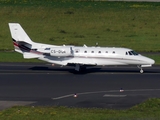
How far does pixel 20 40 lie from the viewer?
1977 inches

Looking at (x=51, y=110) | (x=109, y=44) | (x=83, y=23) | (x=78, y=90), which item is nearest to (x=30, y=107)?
(x=51, y=110)

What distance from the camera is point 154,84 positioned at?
43062 millimetres

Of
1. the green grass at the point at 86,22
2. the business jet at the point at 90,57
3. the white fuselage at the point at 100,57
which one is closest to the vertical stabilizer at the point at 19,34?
the business jet at the point at 90,57

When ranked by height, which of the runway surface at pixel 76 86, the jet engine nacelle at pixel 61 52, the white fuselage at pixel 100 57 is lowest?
the runway surface at pixel 76 86

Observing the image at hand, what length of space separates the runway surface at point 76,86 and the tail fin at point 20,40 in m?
1.96

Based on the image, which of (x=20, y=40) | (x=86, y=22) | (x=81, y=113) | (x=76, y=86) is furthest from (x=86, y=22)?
(x=81, y=113)

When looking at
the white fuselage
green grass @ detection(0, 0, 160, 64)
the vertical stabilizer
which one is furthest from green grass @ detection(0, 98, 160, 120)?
green grass @ detection(0, 0, 160, 64)

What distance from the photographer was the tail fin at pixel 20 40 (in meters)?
49.7

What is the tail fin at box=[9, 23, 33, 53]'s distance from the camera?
49656 millimetres

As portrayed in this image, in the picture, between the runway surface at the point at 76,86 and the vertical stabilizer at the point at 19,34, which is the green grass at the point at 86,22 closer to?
the vertical stabilizer at the point at 19,34

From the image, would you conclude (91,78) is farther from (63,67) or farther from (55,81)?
(63,67)

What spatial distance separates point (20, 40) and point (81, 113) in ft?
67.2

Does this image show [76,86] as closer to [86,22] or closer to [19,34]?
[19,34]

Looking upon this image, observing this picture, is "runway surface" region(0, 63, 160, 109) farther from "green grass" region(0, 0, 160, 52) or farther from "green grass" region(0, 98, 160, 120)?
"green grass" region(0, 0, 160, 52)
